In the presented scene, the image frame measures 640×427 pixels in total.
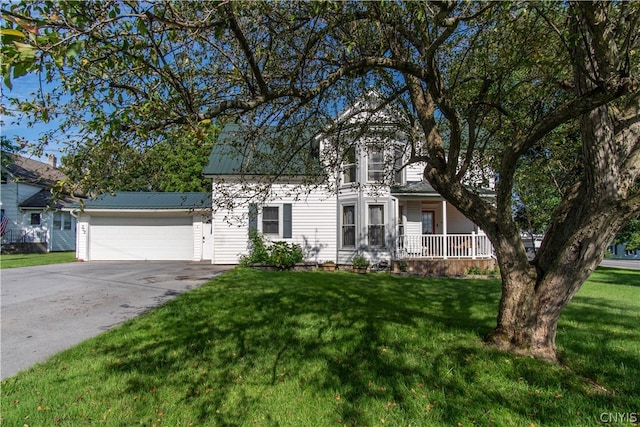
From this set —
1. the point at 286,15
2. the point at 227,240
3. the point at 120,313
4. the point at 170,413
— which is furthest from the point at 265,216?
the point at 170,413

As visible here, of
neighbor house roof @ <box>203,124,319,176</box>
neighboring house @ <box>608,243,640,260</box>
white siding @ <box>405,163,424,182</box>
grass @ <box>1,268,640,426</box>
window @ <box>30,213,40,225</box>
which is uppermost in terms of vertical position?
white siding @ <box>405,163,424,182</box>

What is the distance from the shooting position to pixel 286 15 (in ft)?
Answer: 14.7

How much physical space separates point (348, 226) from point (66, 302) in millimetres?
10058

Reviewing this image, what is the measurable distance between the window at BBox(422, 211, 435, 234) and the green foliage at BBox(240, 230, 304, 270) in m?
6.66

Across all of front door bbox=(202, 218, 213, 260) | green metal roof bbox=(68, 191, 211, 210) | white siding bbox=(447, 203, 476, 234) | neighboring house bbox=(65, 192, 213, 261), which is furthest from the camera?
neighboring house bbox=(65, 192, 213, 261)

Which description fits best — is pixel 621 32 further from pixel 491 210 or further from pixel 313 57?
pixel 313 57

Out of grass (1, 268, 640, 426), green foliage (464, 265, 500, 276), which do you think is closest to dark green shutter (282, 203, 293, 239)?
green foliage (464, 265, 500, 276)

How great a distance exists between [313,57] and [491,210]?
3.22 metres

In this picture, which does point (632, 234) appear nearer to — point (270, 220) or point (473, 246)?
point (473, 246)

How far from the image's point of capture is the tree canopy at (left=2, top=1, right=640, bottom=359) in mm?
3094

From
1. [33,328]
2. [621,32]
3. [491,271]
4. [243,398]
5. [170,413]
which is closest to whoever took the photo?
[170,413]

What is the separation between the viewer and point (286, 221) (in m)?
15.3

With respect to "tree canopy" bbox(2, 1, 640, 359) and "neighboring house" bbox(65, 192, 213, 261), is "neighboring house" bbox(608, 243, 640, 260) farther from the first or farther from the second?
"tree canopy" bbox(2, 1, 640, 359)

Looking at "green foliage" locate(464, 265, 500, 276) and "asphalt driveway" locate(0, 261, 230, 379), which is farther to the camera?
"green foliage" locate(464, 265, 500, 276)
